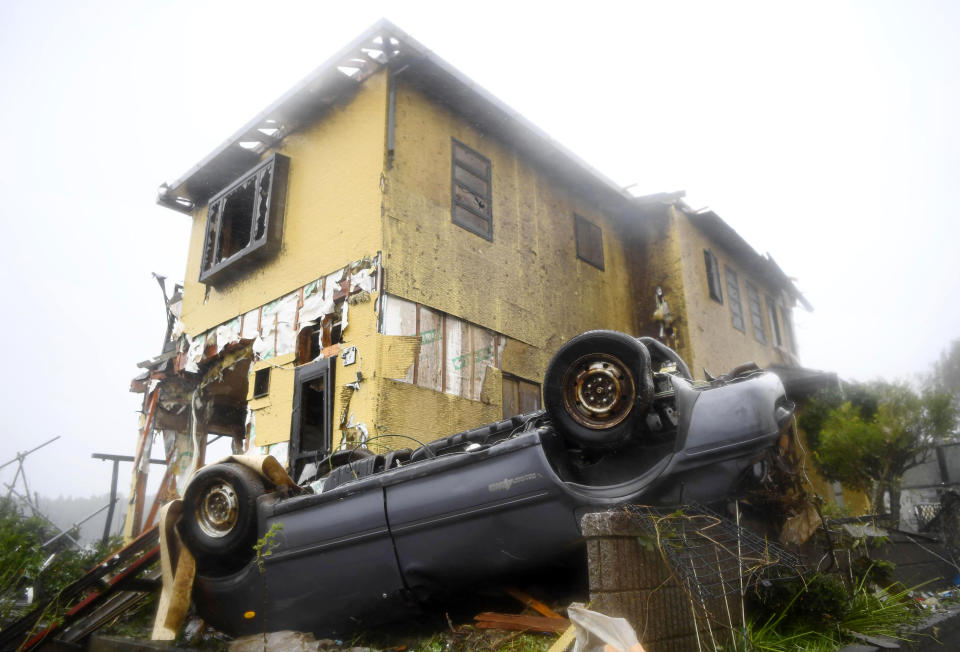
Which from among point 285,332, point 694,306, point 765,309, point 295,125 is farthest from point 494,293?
point 765,309

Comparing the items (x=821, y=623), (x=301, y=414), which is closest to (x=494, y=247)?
(x=301, y=414)

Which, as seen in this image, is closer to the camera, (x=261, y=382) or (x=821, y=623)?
(x=821, y=623)

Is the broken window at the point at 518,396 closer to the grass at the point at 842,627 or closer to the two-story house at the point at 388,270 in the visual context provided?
the two-story house at the point at 388,270

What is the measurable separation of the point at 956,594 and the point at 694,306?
6.57 meters

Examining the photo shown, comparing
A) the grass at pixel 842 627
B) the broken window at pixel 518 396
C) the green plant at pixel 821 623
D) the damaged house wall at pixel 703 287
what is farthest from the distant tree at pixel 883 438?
the green plant at pixel 821 623

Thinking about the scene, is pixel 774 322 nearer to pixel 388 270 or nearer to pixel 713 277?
pixel 713 277

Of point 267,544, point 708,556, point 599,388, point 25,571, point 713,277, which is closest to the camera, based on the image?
point 708,556

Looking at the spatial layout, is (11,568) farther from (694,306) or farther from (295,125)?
(694,306)

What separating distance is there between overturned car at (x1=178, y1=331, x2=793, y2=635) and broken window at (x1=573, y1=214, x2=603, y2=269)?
6.91 metres

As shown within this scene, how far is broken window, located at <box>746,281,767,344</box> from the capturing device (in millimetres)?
15548

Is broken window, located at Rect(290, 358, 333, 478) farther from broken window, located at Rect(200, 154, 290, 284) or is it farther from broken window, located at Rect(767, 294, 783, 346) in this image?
broken window, located at Rect(767, 294, 783, 346)

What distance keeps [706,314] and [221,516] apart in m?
10.5

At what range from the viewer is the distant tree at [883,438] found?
37.7 feet

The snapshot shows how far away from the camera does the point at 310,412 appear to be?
820 cm
